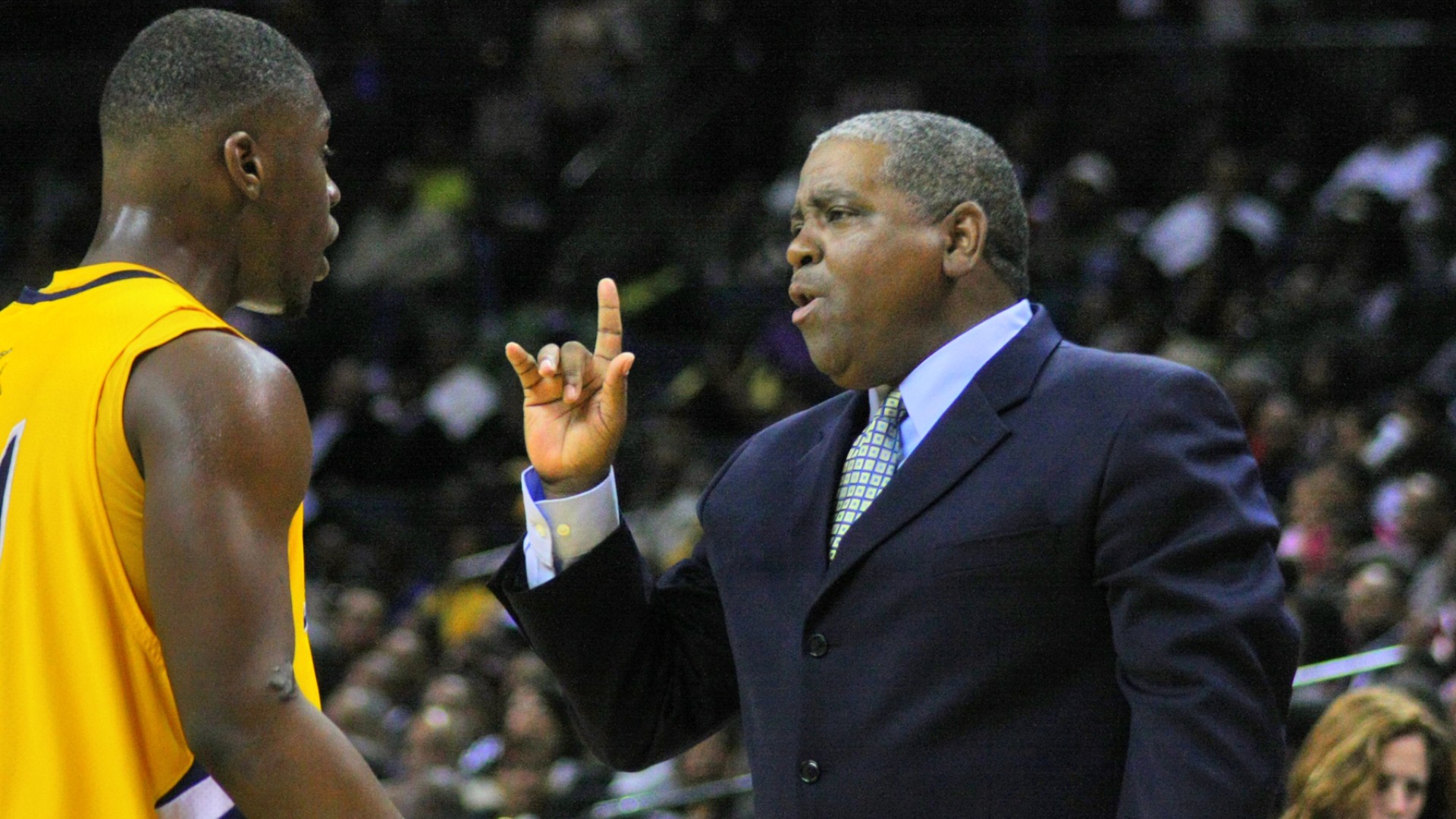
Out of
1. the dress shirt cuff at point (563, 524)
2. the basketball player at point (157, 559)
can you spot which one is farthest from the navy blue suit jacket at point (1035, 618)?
the basketball player at point (157, 559)

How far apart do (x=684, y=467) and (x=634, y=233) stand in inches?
108

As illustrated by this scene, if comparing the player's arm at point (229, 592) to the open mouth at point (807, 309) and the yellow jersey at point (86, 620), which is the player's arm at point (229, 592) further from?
the open mouth at point (807, 309)

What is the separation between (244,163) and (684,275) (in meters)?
9.41

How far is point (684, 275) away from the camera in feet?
38.9

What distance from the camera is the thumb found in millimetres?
2979

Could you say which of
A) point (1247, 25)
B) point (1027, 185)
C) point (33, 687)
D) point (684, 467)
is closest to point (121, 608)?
point (33, 687)

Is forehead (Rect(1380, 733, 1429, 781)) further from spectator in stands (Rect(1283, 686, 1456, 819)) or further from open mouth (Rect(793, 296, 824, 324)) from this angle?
open mouth (Rect(793, 296, 824, 324))

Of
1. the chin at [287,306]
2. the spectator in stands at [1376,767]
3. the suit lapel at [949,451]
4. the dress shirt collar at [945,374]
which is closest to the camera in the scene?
the chin at [287,306]

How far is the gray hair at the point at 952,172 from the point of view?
2.96m

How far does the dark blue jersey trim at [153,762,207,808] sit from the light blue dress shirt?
825 mm

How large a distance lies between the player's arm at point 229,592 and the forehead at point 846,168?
3.62 ft

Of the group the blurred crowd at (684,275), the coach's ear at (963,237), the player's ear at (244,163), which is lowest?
the blurred crowd at (684,275)

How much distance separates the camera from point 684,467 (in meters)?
10.2

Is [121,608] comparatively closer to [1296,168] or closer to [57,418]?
[57,418]
